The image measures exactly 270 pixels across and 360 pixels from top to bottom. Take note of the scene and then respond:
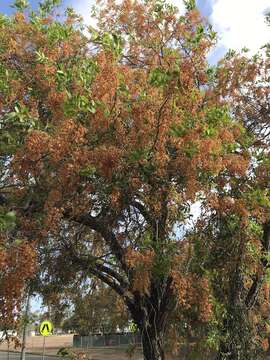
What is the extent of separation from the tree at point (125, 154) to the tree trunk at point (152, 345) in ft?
0.07

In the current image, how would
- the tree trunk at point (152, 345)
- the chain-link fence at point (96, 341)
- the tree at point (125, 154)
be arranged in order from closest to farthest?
1. the tree at point (125, 154)
2. the tree trunk at point (152, 345)
3. the chain-link fence at point (96, 341)

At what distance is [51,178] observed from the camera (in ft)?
29.9

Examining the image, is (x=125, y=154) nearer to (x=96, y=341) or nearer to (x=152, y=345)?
(x=152, y=345)

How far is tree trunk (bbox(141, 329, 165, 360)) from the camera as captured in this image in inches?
487

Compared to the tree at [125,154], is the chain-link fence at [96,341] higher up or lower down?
higher up

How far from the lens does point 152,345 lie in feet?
40.6

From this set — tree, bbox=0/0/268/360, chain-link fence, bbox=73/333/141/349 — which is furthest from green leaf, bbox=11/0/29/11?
chain-link fence, bbox=73/333/141/349

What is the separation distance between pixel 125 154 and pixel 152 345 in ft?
15.8

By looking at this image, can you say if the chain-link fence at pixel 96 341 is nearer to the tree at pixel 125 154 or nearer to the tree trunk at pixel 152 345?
the tree trunk at pixel 152 345

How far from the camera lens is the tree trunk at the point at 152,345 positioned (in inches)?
487

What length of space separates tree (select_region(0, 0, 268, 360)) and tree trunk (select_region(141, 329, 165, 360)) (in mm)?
20

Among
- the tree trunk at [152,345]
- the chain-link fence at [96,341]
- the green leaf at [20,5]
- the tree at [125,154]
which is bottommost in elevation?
the tree trunk at [152,345]

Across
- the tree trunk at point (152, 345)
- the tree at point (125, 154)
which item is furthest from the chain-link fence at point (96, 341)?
the tree at point (125, 154)

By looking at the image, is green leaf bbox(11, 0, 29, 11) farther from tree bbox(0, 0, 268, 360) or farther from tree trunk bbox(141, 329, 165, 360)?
tree trunk bbox(141, 329, 165, 360)
